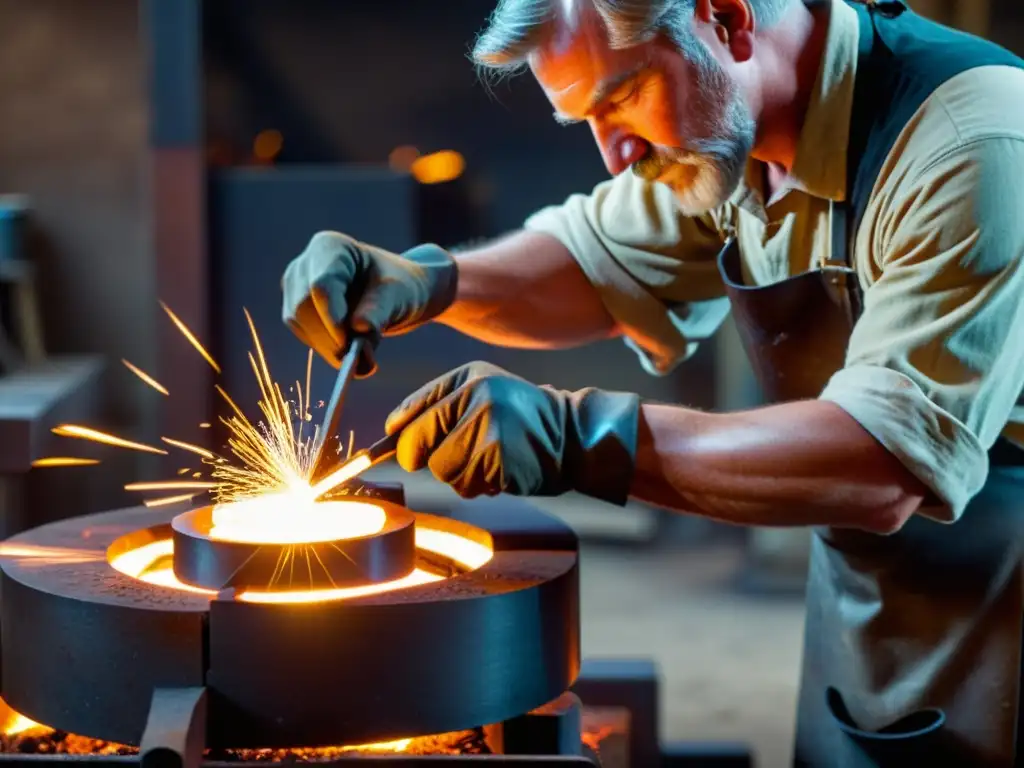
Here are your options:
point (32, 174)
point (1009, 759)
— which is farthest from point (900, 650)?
point (32, 174)

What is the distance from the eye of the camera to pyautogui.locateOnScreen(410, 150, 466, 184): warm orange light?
4449 millimetres

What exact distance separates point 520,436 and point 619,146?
0.52m

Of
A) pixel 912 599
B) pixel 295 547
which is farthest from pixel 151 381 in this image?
pixel 912 599

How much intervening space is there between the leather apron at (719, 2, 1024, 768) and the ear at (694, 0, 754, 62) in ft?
0.52

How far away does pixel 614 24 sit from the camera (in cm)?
153

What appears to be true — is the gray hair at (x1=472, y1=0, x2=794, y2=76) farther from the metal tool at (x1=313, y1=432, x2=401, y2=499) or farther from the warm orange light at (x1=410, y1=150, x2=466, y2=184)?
the warm orange light at (x1=410, y1=150, x2=466, y2=184)

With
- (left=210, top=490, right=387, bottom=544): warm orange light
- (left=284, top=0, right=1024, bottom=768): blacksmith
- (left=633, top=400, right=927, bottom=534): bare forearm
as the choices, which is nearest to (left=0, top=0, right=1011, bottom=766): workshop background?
(left=284, top=0, right=1024, bottom=768): blacksmith

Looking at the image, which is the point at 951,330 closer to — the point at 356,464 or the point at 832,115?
the point at 832,115

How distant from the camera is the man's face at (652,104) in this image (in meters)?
1.56

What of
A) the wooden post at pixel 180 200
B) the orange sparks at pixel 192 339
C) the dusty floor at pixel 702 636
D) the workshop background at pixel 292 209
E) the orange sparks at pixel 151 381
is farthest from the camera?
the workshop background at pixel 292 209

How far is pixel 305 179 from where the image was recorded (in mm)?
3756

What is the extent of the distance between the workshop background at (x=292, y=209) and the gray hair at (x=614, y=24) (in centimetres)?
219

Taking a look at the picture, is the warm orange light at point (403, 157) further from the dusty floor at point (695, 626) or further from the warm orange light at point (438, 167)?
the dusty floor at point (695, 626)

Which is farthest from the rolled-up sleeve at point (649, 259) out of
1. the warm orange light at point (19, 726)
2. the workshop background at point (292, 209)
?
the workshop background at point (292, 209)
